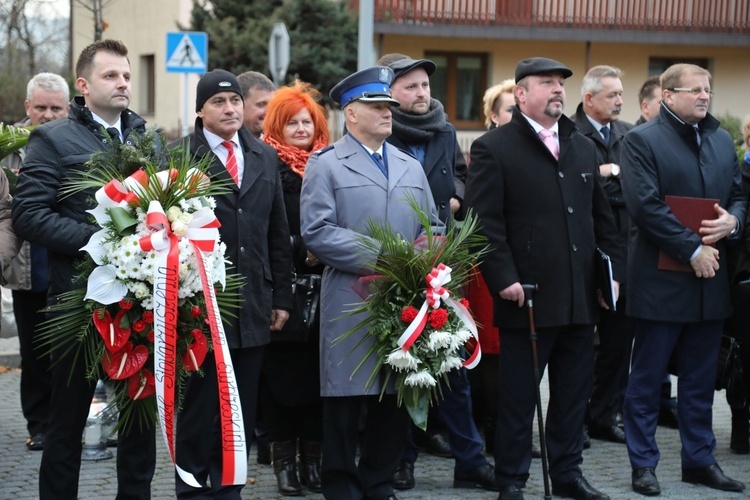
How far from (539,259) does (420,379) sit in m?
1.08

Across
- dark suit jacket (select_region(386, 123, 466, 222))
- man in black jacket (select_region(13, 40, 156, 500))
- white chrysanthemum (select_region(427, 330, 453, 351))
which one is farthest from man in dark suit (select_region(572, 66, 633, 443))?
man in black jacket (select_region(13, 40, 156, 500))

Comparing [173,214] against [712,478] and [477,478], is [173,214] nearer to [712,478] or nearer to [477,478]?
[477,478]

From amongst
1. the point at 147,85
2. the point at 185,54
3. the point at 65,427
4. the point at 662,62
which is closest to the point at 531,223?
the point at 65,427

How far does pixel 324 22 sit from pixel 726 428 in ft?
50.5

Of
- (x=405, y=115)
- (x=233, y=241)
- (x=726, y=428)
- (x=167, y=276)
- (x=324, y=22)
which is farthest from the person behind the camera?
(x=324, y=22)

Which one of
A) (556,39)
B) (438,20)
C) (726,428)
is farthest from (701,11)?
(726,428)

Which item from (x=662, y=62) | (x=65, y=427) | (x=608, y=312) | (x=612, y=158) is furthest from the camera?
(x=662, y=62)

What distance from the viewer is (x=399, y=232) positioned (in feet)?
19.2

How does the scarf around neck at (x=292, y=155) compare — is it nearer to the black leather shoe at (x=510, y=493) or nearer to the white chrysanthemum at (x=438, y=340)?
the white chrysanthemum at (x=438, y=340)

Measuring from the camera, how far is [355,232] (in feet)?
18.7

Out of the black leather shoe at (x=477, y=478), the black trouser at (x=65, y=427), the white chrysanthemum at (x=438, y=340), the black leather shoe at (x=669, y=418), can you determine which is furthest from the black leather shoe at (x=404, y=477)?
the black leather shoe at (x=669, y=418)

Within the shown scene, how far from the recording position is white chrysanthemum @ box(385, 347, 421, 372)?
217 inches

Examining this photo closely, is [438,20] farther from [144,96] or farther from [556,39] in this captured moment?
[144,96]

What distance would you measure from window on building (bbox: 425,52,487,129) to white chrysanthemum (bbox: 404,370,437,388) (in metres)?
18.9
